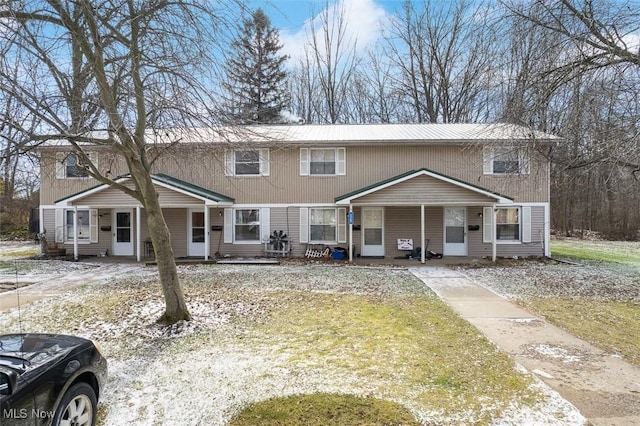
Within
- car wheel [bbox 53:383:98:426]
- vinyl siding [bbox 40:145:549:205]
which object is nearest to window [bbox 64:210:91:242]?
vinyl siding [bbox 40:145:549:205]

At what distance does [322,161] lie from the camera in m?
15.4

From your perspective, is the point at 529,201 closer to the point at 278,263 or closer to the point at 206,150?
the point at 278,263

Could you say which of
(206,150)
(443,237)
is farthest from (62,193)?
(443,237)

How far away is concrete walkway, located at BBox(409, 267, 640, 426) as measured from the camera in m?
3.56

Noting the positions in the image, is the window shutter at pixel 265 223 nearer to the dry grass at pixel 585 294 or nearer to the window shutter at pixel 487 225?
the dry grass at pixel 585 294

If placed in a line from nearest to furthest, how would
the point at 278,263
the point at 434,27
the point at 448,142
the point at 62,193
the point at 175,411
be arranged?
1. the point at 175,411
2. the point at 278,263
3. the point at 448,142
4. the point at 62,193
5. the point at 434,27

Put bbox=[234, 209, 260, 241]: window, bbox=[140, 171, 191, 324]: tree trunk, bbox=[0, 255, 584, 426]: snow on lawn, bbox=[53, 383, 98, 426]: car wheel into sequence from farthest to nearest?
bbox=[234, 209, 260, 241]: window
bbox=[140, 171, 191, 324]: tree trunk
bbox=[0, 255, 584, 426]: snow on lawn
bbox=[53, 383, 98, 426]: car wheel

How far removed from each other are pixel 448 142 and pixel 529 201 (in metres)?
4.00

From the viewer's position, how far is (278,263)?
45.5ft

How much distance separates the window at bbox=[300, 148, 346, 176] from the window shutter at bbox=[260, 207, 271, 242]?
206 centimetres

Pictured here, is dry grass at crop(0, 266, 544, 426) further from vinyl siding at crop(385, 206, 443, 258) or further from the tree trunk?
vinyl siding at crop(385, 206, 443, 258)

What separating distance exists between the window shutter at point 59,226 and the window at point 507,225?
17.8 metres

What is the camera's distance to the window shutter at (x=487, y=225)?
15219 millimetres

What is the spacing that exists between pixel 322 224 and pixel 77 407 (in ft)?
42.1
